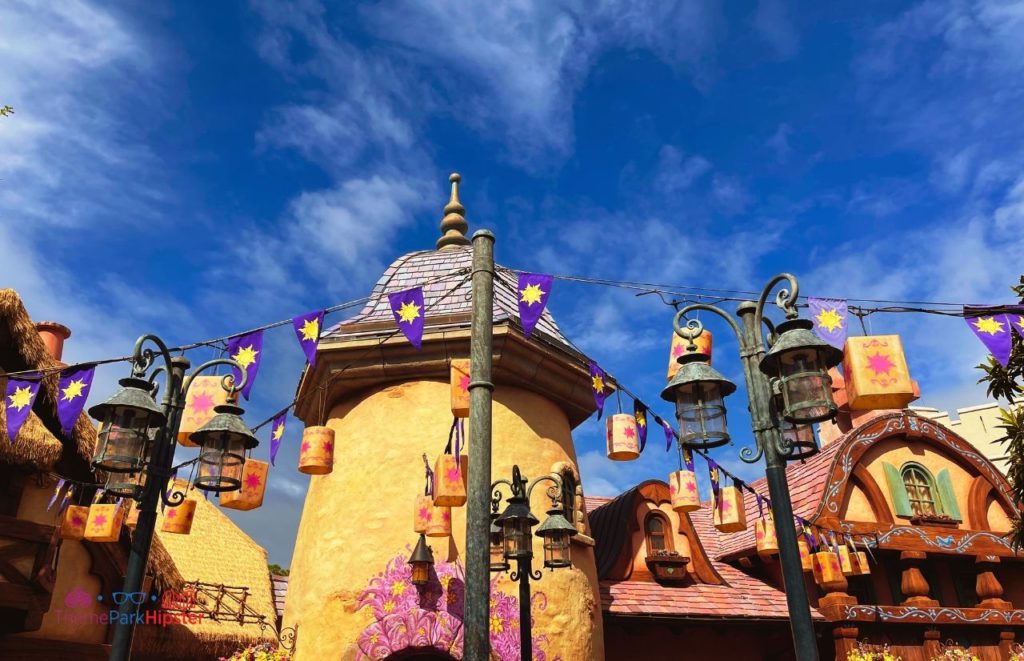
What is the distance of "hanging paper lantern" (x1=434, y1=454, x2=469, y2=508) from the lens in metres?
8.54

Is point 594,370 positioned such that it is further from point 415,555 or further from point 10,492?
point 10,492

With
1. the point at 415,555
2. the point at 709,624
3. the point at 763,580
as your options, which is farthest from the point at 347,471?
the point at 763,580

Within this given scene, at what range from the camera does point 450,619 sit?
9.47 metres

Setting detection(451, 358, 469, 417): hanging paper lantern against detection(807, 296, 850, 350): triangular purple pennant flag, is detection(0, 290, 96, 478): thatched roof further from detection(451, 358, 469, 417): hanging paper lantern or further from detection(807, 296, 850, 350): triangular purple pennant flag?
detection(807, 296, 850, 350): triangular purple pennant flag

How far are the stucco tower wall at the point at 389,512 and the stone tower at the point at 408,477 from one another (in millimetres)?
16

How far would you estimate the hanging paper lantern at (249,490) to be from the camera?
856 centimetres

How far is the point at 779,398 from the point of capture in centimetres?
549

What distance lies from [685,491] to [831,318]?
15.9 feet

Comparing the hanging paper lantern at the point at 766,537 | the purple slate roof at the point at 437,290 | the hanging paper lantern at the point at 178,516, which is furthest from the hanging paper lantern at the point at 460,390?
the hanging paper lantern at the point at 766,537

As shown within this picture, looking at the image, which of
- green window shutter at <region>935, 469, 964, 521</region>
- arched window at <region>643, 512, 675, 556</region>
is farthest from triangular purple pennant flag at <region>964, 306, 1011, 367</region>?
green window shutter at <region>935, 469, 964, 521</region>

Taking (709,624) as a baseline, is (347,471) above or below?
above

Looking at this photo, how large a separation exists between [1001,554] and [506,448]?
1099 centimetres

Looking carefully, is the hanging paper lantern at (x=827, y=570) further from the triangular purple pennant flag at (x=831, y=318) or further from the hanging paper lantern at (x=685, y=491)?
the triangular purple pennant flag at (x=831, y=318)

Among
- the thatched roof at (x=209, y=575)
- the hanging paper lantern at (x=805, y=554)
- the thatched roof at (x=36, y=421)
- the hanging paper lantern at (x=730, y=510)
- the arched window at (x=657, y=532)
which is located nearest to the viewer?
the thatched roof at (x=36, y=421)
